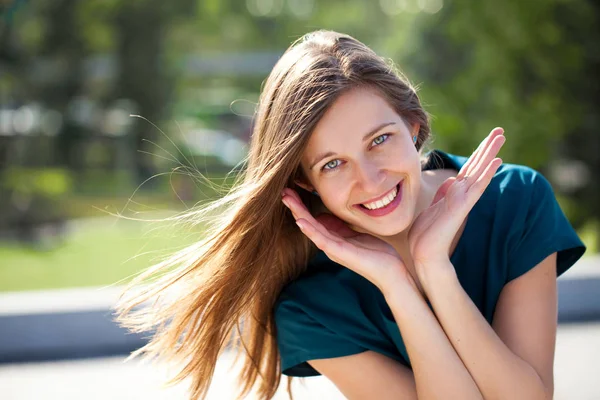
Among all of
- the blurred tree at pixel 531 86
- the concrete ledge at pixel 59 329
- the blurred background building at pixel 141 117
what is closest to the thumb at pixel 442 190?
the blurred background building at pixel 141 117

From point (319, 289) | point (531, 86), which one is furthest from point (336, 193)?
point (531, 86)

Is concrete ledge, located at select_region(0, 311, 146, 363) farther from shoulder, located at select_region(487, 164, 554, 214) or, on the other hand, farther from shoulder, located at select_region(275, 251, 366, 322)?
shoulder, located at select_region(487, 164, 554, 214)

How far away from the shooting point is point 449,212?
88.1 inches

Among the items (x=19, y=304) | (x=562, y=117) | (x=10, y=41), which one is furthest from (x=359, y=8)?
(x=19, y=304)

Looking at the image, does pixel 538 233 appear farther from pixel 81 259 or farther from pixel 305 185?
pixel 81 259

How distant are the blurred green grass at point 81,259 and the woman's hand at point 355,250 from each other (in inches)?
149

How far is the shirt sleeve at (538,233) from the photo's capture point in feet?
7.72

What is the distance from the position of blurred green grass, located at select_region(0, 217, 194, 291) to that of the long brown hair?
3.55 metres

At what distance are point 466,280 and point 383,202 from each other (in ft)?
1.52

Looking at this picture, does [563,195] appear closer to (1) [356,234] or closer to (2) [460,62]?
(2) [460,62]

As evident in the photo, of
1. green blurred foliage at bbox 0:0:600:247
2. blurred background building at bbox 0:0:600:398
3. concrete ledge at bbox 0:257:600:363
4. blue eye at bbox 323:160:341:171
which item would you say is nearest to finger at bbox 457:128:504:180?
blue eye at bbox 323:160:341:171

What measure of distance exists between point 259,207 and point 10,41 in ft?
37.1

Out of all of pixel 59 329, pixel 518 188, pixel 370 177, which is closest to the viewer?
pixel 370 177

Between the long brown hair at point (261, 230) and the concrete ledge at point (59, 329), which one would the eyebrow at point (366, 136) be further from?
the concrete ledge at point (59, 329)
